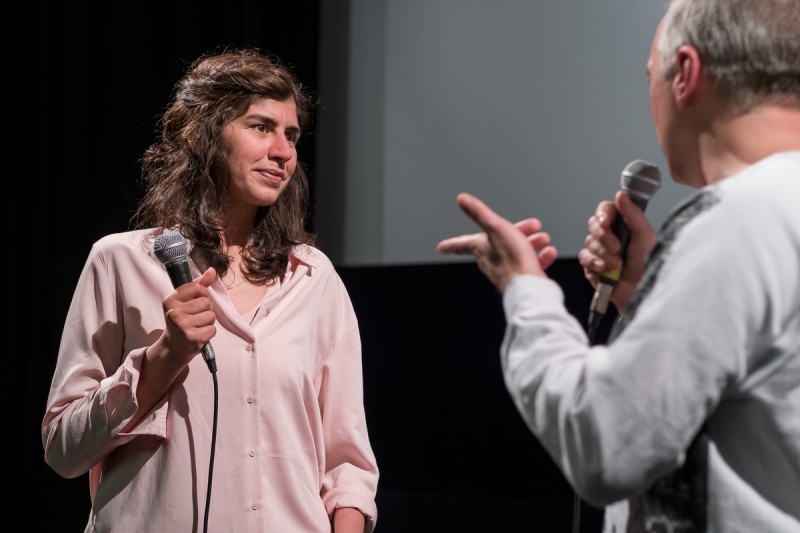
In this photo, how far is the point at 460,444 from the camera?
117 inches

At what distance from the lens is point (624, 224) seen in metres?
1.16

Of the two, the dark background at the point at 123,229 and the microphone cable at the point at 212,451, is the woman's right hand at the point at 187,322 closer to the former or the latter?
the microphone cable at the point at 212,451

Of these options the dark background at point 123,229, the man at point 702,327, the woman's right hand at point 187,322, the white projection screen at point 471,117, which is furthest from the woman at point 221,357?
the white projection screen at point 471,117

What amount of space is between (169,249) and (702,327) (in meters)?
0.96

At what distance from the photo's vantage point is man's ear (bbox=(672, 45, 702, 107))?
34.8 inches

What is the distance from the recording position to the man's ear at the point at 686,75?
0.88 m

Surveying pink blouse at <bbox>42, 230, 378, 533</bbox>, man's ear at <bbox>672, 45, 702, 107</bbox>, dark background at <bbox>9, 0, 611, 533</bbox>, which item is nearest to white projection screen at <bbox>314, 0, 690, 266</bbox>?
dark background at <bbox>9, 0, 611, 533</bbox>

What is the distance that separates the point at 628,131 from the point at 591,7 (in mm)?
465

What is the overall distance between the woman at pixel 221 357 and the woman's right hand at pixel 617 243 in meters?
0.63

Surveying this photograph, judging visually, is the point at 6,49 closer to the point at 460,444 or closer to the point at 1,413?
the point at 1,413

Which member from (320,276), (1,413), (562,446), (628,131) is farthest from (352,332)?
(1,413)

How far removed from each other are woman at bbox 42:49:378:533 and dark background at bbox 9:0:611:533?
1.23 meters

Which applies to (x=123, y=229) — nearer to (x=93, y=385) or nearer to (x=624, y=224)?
(x=93, y=385)

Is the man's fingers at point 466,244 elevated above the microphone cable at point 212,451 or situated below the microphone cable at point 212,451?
above
